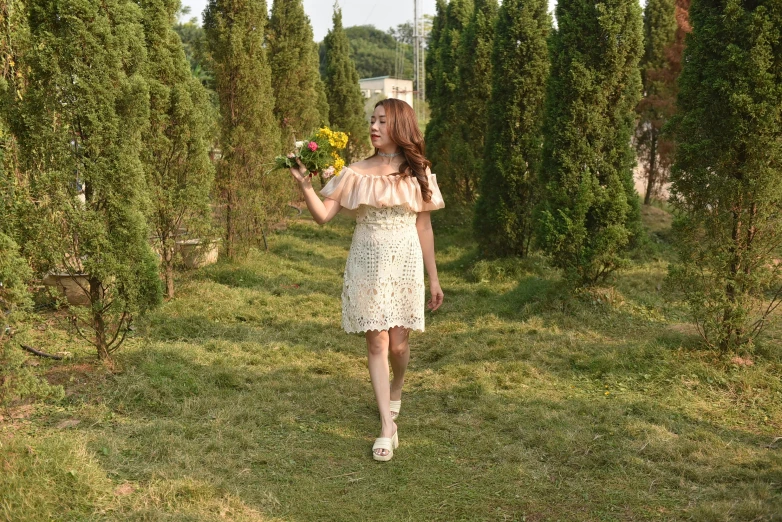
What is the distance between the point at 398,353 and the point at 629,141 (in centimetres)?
490

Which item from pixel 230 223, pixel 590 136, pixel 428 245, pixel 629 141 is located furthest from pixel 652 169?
pixel 428 245

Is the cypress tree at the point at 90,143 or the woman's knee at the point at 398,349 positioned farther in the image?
the cypress tree at the point at 90,143

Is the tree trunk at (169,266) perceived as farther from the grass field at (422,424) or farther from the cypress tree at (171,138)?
the grass field at (422,424)

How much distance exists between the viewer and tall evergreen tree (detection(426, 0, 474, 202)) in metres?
13.7

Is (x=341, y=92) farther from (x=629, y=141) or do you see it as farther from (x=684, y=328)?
(x=684, y=328)

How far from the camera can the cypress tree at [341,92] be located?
22062 mm

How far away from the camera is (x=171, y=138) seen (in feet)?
22.9

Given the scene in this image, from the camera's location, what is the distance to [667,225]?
12.3m

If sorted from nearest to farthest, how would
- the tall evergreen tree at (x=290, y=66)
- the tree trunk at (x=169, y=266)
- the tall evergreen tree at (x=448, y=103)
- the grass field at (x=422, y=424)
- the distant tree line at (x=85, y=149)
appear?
the grass field at (x=422, y=424) < the distant tree line at (x=85, y=149) < the tree trunk at (x=169, y=266) < the tall evergreen tree at (x=448, y=103) < the tall evergreen tree at (x=290, y=66)

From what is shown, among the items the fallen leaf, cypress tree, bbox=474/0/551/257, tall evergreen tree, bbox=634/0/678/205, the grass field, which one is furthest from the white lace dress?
tall evergreen tree, bbox=634/0/678/205

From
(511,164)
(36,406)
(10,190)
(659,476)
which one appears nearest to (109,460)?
(36,406)

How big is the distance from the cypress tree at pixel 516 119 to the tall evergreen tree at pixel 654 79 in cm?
392

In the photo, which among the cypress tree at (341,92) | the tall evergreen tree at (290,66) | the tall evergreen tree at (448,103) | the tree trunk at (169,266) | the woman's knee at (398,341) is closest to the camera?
the woman's knee at (398,341)

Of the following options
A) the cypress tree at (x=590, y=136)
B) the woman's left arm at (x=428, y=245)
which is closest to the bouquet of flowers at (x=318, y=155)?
the woman's left arm at (x=428, y=245)
